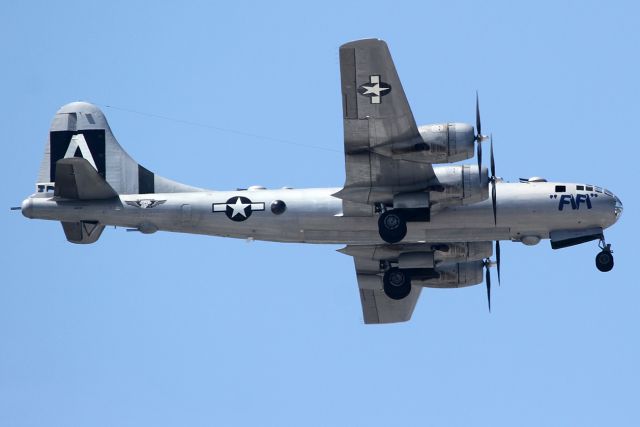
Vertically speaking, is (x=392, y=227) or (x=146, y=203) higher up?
(x=146, y=203)

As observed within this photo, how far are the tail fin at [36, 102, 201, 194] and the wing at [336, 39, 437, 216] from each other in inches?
309

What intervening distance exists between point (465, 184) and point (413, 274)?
583 centimetres

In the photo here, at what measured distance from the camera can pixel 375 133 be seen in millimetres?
40562

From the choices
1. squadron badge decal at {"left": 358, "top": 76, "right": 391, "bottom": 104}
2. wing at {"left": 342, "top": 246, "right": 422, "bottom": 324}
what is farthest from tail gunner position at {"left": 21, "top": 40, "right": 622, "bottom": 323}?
wing at {"left": 342, "top": 246, "right": 422, "bottom": 324}

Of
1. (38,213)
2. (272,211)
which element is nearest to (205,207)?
→ (272,211)

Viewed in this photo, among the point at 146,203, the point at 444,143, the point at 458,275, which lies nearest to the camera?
the point at 444,143

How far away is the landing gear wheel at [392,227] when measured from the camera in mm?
42375

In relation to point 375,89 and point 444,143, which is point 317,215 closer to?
point 444,143

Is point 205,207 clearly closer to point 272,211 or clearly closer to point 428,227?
point 272,211

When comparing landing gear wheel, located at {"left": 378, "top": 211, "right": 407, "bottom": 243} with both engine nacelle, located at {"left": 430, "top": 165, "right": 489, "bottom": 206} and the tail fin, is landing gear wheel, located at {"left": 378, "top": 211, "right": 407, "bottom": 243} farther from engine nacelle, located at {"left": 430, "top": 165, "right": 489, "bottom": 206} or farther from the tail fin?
the tail fin

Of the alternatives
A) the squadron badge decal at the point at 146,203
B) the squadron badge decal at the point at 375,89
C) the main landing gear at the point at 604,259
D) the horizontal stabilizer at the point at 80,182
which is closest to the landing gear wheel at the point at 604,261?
the main landing gear at the point at 604,259

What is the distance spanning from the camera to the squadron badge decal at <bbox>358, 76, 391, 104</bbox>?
3912 centimetres

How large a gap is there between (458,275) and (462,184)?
22.0ft

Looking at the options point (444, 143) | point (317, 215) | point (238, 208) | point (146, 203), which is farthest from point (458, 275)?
point (146, 203)
